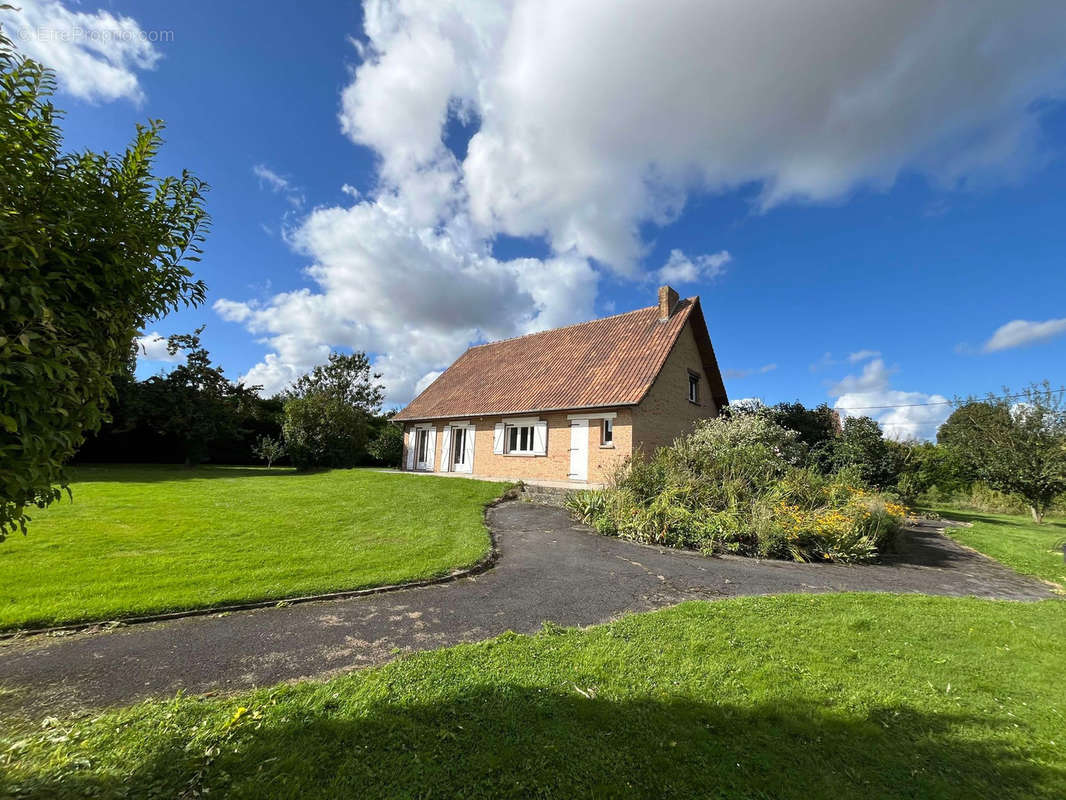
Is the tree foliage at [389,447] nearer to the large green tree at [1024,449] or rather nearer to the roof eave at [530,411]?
the roof eave at [530,411]

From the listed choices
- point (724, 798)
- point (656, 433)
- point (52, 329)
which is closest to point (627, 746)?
point (724, 798)

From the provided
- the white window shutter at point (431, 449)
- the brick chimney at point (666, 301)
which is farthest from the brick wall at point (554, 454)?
the brick chimney at point (666, 301)

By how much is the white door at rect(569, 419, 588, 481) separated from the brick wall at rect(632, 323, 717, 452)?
1.93 meters

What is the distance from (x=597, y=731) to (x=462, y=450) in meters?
18.0

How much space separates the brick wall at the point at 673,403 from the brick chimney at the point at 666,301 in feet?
2.94

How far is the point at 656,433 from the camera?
632 inches

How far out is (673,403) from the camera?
17.3 metres

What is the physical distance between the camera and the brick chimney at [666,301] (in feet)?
59.6

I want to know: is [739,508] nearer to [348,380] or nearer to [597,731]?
[597,731]

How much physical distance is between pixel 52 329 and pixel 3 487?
0.74 m

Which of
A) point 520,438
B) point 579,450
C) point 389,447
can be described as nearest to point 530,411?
point 520,438

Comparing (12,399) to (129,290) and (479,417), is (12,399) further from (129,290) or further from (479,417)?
(479,417)

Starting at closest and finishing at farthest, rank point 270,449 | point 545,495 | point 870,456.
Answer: point 545,495
point 870,456
point 270,449

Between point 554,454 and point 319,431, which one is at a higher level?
point 319,431
